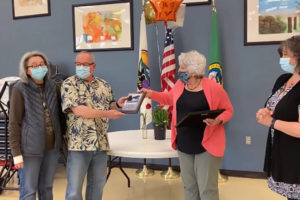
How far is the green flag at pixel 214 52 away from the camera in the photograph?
12.9ft

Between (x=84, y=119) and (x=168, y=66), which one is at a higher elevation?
(x=168, y=66)

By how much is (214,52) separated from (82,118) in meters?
2.22

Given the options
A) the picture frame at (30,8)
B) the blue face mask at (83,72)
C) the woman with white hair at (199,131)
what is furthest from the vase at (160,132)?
the picture frame at (30,8)

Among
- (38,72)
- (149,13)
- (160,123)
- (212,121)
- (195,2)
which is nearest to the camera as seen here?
(212,121)

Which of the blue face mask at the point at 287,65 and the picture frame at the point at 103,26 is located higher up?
the picture frame at the point at 103,26

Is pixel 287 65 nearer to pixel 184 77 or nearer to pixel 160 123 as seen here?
pixel 184 77

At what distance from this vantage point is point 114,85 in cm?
466

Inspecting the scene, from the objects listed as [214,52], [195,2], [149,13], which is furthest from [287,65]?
[195,2]

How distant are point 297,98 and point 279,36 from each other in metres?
2.52

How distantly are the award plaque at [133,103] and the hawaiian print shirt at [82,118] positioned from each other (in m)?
0.17

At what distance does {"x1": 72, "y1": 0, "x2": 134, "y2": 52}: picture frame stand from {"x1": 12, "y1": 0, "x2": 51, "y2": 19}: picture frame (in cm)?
49

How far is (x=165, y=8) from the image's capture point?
352cm

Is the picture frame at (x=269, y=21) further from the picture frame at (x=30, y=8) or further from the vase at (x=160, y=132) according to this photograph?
the picture frame at (x=30, y=8)

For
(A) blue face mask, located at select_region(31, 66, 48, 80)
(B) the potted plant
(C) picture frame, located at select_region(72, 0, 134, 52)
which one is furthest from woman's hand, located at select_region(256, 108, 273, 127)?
(C) picture frame, located at select_region(72, 0, 134, 52)
